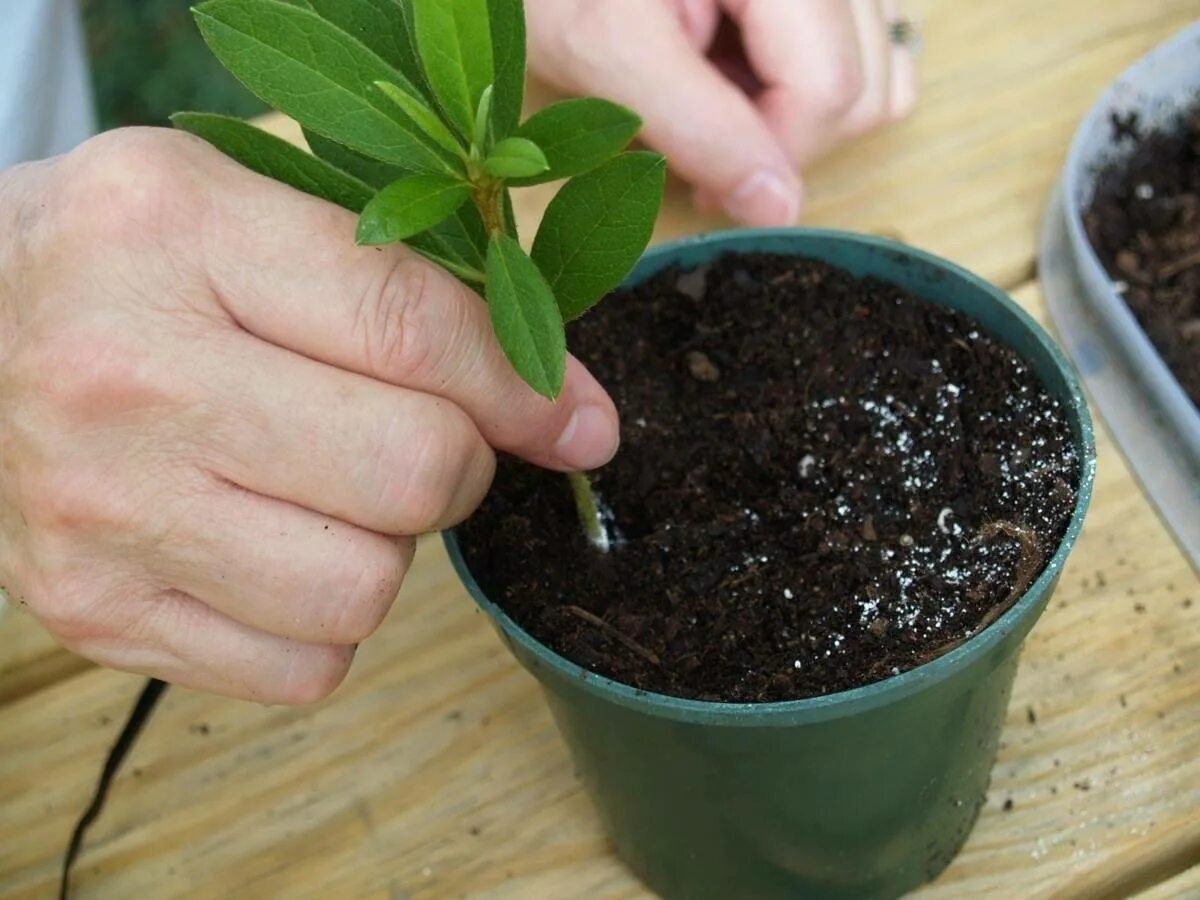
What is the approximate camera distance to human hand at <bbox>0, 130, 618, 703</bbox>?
58 centimetres

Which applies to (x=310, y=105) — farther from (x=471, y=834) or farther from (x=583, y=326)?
(x=471, y=834)

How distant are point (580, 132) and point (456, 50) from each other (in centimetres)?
6

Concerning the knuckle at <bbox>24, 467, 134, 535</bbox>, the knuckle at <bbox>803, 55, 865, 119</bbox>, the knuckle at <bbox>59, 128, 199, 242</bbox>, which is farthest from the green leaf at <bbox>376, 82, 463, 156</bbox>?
the knuckle at <bbox>803, 55, 865, 119</bbox>

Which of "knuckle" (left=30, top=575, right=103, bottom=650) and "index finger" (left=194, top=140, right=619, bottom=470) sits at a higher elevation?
"index finger" (left=194, top=140, right=619, bottom=470)

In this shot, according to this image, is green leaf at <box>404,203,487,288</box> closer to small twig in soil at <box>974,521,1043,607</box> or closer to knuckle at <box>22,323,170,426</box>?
knuckle at <box>22,323,170,426</box>

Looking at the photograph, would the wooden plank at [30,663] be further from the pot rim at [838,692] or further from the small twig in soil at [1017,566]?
the small twig in soil at [1017,566]

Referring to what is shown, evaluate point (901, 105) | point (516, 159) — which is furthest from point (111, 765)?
point (901, 105)

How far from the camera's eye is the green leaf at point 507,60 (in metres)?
0.53

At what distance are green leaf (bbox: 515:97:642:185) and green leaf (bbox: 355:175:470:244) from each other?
0.15 feet

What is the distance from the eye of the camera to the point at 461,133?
53 cm

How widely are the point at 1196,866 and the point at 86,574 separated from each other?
637 millimetres

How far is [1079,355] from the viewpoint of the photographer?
3.19 ft

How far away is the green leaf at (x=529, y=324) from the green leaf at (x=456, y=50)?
0.21 feet

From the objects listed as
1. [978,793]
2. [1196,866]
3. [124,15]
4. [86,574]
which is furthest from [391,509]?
[124,15]
